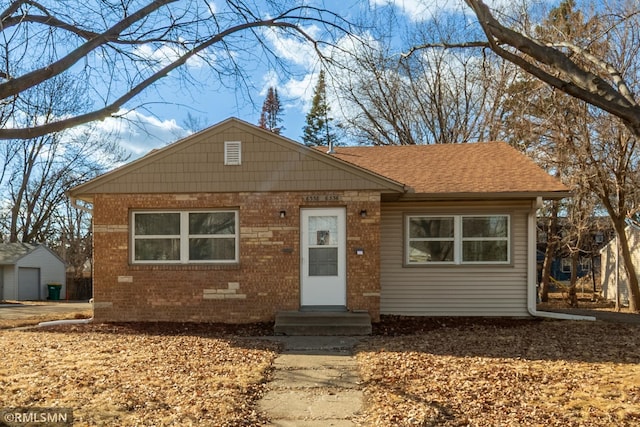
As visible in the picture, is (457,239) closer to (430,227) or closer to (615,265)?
(430,227)

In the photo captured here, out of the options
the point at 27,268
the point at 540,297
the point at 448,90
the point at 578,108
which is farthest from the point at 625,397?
the point at 27,268

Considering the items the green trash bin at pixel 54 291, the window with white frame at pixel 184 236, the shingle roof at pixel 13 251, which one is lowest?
the green trash bin at pixel 54 291

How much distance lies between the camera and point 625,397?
5.14 m

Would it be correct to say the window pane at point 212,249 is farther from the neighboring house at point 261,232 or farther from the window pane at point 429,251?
the window pane at point 429,251

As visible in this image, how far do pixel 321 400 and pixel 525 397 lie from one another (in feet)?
6.78

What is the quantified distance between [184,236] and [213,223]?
65cm

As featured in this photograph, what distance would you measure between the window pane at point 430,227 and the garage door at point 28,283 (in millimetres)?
26166

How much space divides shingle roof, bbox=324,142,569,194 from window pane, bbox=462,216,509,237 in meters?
0.79

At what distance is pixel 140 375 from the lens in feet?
19.9

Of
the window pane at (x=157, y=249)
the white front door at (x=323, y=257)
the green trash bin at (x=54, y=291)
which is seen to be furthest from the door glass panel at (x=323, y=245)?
the green trash bin at (x=54, y=291)

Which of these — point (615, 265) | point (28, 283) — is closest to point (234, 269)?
point (615, 265)

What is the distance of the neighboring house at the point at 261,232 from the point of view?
10.0 m

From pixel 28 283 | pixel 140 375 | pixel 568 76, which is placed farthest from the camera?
pixel 28 283

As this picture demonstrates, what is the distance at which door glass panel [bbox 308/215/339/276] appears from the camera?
1008 centimetres
